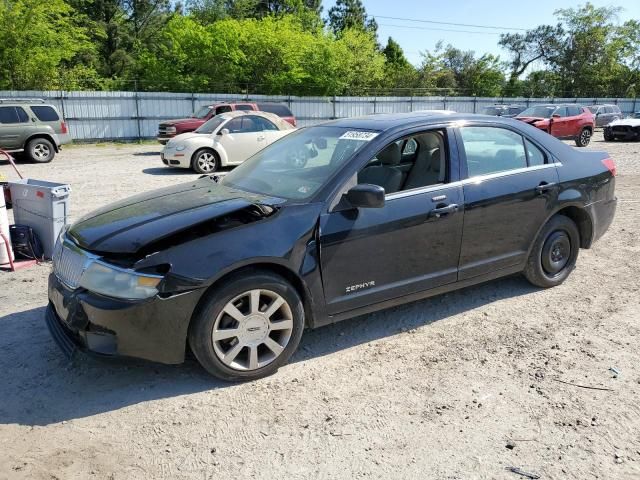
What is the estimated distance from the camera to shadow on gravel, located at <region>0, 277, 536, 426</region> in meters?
3.26

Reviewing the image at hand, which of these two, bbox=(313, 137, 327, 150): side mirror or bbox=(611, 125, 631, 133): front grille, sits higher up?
bbox=(611, 125, 631, 133): front grille

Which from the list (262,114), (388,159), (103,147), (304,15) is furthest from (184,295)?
(304,15)

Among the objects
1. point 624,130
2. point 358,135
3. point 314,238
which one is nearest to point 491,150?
point 358,135

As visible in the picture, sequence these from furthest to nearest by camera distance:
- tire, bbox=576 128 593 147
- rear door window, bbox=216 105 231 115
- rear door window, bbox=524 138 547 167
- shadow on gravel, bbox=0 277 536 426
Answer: tire, bbox=576 128 593 147 < rear door window, bbox=216 105 231 115 < rear door window, bbox=524 138 547 167 < shadow on gravel, bbox=0 277 536 426

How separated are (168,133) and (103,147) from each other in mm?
5743

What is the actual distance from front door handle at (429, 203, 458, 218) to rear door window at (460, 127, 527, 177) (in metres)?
0.35

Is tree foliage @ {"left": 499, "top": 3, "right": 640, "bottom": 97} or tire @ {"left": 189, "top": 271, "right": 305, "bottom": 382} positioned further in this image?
tree foliage @ {"left": 499, "top": 3, "right": 640, "bottom": 97}

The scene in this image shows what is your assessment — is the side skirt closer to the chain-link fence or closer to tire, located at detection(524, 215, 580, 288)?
tire, located at detection(524, 215, 580, 288)

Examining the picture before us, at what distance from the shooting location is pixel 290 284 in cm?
357

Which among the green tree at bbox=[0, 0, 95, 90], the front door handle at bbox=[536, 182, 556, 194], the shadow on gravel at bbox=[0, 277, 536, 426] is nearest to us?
the shadow on gravel at bbox=[0, 277, 536, 426]

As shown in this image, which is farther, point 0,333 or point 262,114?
point 262,114

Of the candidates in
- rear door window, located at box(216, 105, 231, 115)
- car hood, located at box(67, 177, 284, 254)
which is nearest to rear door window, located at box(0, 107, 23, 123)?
rear door window, located at box(216, 105, 231, 115)

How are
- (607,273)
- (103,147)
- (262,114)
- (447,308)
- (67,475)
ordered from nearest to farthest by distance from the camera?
(67,475) → (447,308) → (607,273) → (262,114) → (103,147)

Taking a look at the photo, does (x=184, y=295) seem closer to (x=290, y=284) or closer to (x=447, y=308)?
(x=290, y=284)
